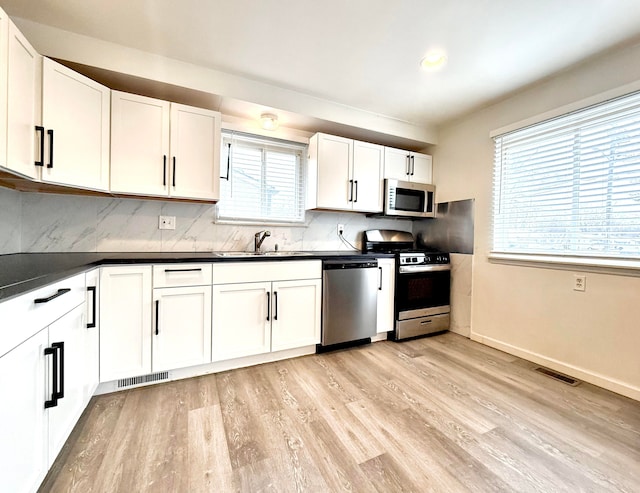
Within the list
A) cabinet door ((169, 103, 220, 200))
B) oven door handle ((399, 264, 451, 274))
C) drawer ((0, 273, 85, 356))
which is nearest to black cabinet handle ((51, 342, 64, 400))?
drawer ((0, 273, 85, 356))

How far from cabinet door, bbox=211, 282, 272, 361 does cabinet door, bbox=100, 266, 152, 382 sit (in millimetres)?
444

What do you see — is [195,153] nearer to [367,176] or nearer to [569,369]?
[367,176]

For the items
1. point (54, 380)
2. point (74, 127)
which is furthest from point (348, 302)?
point (74, 127)

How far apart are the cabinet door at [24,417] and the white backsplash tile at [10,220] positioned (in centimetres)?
131

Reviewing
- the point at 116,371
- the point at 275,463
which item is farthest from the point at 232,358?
the point at 275,463

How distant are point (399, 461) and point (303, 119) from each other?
2725 millimetres

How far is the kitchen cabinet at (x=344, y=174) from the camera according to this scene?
9.27ft

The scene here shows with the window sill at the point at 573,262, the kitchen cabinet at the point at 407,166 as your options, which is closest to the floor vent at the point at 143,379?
the kitchen cabinet at the point at 407,166

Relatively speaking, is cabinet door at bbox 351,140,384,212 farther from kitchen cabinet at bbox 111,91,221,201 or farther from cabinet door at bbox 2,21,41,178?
cabinet door at bbox 2,21,41,178

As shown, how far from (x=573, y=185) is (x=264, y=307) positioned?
268 cm

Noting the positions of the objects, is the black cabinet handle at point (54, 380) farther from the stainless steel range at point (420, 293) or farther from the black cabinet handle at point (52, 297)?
the stainless steel range at point (420, 293)

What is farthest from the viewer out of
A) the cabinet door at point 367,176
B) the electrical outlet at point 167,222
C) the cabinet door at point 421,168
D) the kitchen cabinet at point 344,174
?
the cabinet door at point 421,168

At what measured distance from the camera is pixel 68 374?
1300 mm

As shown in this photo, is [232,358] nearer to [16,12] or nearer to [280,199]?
[280,199]
